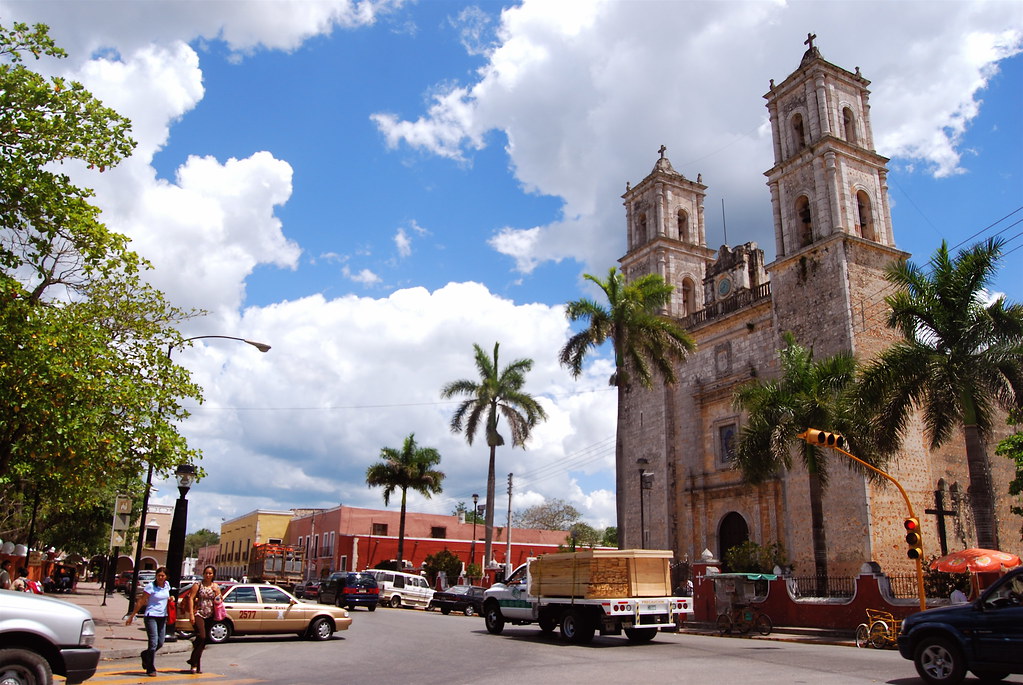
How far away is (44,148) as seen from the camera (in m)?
13.4

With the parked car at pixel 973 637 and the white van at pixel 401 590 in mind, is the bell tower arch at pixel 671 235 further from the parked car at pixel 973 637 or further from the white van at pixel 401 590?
the parked car at pixel 973 637

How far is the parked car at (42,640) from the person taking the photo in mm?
6770

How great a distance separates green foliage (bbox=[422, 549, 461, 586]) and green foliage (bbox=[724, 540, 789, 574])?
17.3m

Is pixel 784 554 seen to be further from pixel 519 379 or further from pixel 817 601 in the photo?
pixel 519 379

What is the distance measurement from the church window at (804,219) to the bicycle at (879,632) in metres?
17.7

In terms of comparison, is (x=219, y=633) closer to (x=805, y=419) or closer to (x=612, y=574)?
(x=612, y=574)

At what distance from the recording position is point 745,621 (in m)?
20.5

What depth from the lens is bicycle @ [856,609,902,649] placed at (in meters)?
16.6

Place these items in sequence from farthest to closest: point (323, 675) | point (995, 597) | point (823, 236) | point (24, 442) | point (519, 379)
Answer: point (519, 379)
point (823, 236)
point (24, 442)
point (323, 675)
point (995, 597)

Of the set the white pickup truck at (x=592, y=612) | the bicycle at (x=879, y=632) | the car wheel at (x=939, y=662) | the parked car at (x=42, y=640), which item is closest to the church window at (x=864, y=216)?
the bicycle at (x=879, y=632)

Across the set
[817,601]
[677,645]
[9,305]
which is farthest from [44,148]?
[817,601]

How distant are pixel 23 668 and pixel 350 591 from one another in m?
22.8

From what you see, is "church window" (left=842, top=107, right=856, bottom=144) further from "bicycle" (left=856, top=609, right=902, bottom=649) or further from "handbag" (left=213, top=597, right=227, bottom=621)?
"handbag" (left=213, top=597, right=227, bottom=621)

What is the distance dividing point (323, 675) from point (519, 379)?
27.2 metres
